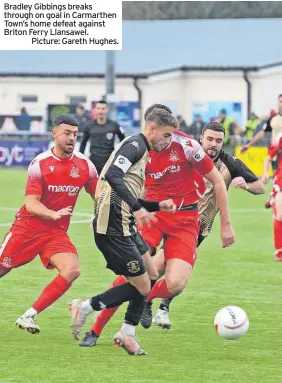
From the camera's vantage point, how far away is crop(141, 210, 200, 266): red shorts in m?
10.2

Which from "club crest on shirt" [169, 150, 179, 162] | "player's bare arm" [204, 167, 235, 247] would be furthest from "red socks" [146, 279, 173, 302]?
"club crest on shirt" [169, 150, 179, 162]

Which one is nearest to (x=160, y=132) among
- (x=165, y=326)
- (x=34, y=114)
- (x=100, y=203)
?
(x=100, y=203)

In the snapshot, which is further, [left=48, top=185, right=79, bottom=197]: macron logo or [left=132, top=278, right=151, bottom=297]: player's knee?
[left=48, top=185, right=79, bottom=197]: macron logo

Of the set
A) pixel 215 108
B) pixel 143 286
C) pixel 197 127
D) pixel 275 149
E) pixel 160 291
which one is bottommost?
pixel 215 108

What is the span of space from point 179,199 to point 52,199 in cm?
113

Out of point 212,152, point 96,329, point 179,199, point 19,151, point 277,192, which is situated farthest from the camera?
point 19,151

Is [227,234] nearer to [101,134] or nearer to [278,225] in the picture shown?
[278,225]

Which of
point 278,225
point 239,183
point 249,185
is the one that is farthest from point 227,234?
point 278,225

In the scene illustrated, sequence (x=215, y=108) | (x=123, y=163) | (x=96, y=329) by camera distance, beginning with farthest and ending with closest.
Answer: (x=215, y=108) < (x=96, y=329) < (x=123, y=163)

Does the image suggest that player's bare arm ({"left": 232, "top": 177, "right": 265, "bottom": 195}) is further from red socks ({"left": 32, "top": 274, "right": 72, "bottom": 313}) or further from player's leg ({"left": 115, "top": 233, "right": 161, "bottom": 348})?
red socks ({"left": 32, "top": 274, "right": 72, "bottom": 313})

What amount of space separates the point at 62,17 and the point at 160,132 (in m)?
19.6

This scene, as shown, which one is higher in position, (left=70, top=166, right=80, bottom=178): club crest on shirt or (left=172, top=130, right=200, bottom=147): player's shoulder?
(left=172, top=130, right=200, bottom=147): player's shoulder

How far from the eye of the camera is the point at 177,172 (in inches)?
408

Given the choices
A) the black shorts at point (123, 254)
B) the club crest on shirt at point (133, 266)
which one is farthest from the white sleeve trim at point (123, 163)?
the club crest on shirt at point (133, 266)
